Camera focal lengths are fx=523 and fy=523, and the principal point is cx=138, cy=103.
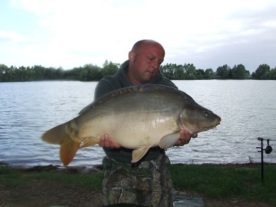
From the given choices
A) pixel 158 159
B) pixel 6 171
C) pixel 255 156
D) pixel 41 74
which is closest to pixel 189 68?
pixel 41 74

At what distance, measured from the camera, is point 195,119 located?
13.9ft

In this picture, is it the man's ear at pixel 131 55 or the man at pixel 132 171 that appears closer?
the man's ear at pixel 131 55

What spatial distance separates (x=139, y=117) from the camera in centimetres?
418

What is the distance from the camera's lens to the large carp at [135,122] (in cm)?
415

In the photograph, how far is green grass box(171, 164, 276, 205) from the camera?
34.1 feet

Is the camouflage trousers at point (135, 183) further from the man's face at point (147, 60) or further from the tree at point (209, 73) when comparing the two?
the tree at point (209, 73)

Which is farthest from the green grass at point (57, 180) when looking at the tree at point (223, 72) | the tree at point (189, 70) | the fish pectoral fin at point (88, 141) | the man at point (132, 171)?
the tree at point (223, 72)

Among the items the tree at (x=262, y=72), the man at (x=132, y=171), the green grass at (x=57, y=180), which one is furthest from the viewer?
the tree at (x=262, y=72)

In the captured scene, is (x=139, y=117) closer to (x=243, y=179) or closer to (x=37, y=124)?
(x=243, y=179)

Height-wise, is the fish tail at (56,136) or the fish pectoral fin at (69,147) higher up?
the fish tail at (56,136)

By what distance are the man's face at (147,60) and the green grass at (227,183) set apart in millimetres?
6080

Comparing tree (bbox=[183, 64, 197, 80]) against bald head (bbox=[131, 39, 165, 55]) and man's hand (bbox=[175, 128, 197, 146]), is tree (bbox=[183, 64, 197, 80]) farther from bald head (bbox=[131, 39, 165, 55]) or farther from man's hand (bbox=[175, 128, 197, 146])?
man's hand (bbox=[175, 128, 197, 146])

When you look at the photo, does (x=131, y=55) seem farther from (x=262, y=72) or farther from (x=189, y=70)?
(x=262, y=72)

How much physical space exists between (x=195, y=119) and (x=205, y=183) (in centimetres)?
726
